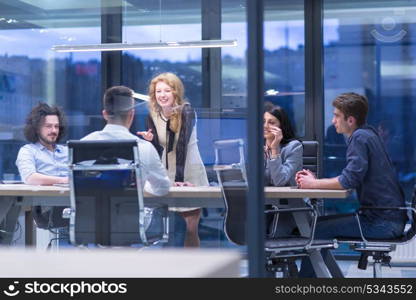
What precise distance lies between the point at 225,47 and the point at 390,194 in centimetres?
317

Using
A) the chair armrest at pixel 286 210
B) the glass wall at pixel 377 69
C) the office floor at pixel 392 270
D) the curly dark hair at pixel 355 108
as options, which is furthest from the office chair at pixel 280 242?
the glass wall at pixel 377 69

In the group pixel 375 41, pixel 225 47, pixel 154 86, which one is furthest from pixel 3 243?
pixel 375 41

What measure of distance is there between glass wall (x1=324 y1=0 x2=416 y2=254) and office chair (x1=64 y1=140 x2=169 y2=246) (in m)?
3.68

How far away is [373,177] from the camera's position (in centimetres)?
480

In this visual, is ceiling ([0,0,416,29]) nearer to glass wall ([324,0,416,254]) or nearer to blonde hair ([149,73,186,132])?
glass wall ([324,0,416,254])

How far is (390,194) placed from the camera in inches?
189

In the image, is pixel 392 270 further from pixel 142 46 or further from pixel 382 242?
pixel 142 46

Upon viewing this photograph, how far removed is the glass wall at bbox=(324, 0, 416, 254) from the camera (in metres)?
7.78

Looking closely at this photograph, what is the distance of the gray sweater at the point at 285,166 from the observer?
5.06 meters

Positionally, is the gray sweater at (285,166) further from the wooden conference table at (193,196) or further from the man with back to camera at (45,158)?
the man with back to camera at (45,158)

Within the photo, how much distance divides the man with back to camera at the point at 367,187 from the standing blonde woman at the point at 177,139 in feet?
2.27

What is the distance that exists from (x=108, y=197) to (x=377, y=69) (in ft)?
14.0

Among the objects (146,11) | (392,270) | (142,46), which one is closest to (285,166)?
(392,270)

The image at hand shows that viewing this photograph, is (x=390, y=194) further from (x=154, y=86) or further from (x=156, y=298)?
(x=156, y=298)
